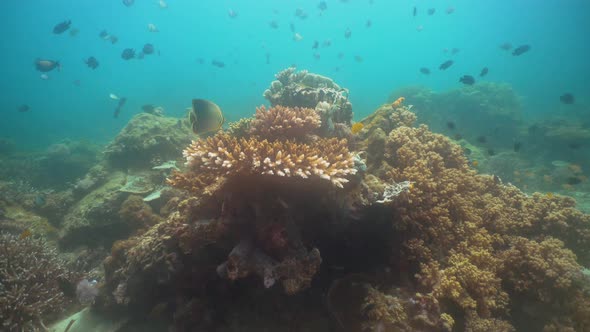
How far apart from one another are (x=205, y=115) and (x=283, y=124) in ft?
4.48

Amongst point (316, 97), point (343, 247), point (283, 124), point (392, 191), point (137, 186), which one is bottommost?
point (137, 186)

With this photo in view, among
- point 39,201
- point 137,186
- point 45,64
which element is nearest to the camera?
point 137,186

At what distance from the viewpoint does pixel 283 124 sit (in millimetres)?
4652

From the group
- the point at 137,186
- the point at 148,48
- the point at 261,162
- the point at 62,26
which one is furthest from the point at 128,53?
the point at 261,162

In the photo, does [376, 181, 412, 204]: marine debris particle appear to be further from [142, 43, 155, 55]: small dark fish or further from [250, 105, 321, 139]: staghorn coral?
[142, 43, 155, 55]: small dark fish

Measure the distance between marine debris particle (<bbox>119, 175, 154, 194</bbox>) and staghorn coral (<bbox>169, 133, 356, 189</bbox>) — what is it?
449 centimetres

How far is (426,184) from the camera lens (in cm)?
438

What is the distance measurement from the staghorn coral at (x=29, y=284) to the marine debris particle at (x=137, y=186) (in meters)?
2.09

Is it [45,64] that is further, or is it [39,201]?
[45,64]

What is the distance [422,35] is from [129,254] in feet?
674

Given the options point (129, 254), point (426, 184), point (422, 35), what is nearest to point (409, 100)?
point (426, 184)

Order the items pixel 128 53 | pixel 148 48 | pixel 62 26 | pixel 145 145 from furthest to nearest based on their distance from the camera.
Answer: pixel 148 48 → pixel 128 53 → pixel 62 26 → pixel 145 145

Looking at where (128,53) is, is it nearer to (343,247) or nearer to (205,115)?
(205,115)

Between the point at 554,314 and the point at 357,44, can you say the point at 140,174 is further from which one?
the point at 357,44
